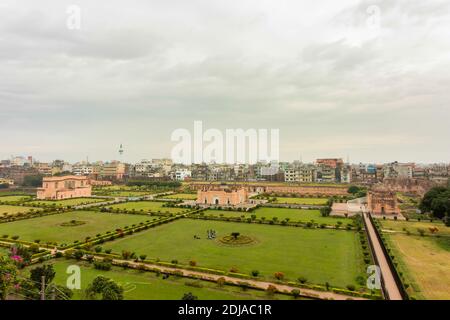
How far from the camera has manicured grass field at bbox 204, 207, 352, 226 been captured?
4669 cm

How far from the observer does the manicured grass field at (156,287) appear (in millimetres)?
20500

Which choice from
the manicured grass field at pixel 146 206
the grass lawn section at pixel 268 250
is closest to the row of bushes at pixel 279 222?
the grass lawn section at pixel 268 250

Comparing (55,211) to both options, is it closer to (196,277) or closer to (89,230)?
(89,230)

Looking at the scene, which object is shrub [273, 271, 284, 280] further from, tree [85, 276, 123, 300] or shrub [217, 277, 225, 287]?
tree [85, 276, 123, 300]

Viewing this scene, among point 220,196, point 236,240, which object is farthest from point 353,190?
point 236,240

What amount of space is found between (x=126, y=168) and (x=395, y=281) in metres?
142

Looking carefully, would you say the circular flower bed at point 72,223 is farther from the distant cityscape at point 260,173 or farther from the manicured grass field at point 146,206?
the distant cityscape at point 260,173

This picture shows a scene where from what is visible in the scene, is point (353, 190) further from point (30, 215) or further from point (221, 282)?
point (30, 215)

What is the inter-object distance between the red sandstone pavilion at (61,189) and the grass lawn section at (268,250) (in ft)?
140

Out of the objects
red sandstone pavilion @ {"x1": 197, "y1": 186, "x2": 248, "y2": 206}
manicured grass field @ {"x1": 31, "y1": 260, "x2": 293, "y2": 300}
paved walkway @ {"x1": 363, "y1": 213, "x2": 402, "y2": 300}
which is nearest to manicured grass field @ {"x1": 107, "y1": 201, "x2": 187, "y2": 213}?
red sandstone pavilion @ {"x1": 197, "y1": 186, "x2": 248, "y2": 206}
